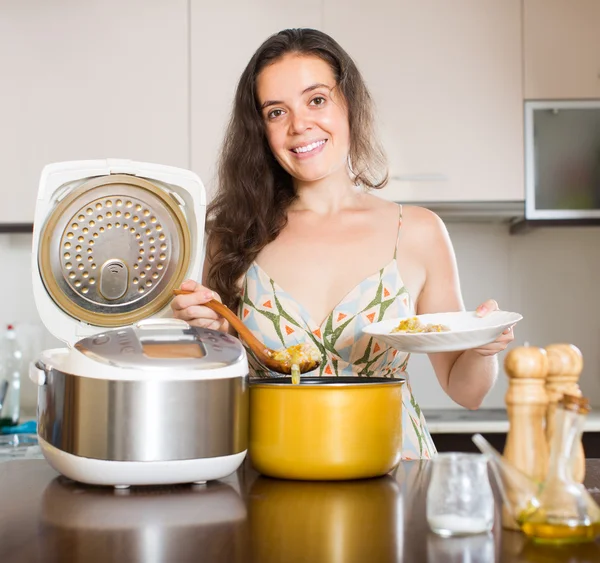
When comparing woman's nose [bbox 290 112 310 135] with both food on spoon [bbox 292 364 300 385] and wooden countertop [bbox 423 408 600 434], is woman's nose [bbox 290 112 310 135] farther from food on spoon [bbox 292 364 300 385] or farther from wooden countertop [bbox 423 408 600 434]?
wooden countertop [bbox 423 408 600 434]

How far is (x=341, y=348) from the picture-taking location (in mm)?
1349

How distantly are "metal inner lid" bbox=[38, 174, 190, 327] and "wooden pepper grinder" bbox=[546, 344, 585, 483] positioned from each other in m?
0.47

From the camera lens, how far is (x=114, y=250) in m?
0.92

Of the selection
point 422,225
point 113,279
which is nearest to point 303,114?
point 422,225

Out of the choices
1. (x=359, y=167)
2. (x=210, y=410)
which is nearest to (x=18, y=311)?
(x=359, y=167)

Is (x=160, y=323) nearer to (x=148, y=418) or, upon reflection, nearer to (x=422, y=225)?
(x=148, y=418)

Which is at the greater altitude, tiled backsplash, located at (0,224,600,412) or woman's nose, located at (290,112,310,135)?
woman's nose, located at (290,112,310,135)

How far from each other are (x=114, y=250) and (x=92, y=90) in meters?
1.73

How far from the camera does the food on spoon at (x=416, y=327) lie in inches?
42.2

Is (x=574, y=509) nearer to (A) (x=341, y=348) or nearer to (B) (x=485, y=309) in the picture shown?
(B) (x=485, y=309)

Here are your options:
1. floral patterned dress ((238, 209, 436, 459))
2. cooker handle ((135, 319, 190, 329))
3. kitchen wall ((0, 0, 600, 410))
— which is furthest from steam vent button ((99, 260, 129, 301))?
kitchen wall ((0, 0, 600, 410))

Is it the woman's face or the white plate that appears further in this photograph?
the woman's face

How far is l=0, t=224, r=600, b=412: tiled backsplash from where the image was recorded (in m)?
2.69

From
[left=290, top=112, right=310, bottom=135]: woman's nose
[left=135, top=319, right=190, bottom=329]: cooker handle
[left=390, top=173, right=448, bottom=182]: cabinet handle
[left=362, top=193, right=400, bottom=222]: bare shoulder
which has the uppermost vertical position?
[left=390, top=173, right=448, bottom=182]: cabinet handle
